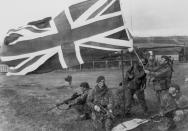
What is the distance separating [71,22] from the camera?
23.2 ft

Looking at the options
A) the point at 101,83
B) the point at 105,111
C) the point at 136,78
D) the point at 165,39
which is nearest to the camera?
the point at 105,111

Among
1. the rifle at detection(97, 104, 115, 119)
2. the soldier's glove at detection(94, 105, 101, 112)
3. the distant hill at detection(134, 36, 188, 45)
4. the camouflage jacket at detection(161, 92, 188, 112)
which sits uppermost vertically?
the camouflage jacket at detection(161, 92, 188, 112)

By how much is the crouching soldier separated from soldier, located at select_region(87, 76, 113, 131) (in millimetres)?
1279

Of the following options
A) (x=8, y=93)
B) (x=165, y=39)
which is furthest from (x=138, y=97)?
(x=165, y=39)

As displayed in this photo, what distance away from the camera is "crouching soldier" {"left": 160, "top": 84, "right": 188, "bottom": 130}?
6918mm

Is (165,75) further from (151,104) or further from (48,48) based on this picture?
(48,48)

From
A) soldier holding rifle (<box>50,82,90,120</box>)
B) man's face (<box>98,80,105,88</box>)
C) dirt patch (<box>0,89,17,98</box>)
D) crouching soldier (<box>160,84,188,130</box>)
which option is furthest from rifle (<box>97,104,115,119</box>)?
dirt patch (<box>0,89,17,98</box>)

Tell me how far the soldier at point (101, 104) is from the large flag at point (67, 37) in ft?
3.33

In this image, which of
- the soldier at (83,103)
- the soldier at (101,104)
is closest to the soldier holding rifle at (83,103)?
the soldier at (83,103)

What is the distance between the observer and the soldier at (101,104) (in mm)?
7164

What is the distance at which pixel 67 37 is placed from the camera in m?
7.00

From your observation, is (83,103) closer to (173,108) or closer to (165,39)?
(173,108)

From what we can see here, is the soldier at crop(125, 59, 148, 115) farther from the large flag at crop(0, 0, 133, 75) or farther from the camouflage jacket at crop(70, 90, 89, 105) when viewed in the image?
the large flag at crop(0, 0, 133, 75)

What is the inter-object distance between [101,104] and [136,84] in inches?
68.8
